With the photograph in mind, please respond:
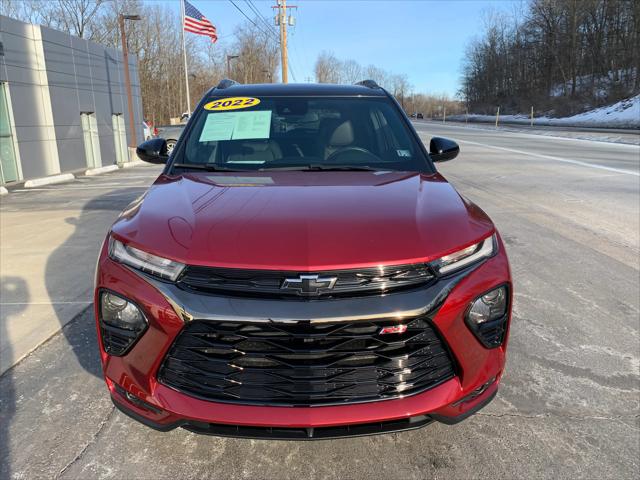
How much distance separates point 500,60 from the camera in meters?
76.6

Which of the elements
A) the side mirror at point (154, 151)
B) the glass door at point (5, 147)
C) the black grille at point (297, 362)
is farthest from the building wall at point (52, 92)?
the black grille at point (297, 362)

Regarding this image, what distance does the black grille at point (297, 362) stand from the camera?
183 centimetres

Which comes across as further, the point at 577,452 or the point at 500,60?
the point at 500,60

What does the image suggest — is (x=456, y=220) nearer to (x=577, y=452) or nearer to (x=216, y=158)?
(x=577, y=452)

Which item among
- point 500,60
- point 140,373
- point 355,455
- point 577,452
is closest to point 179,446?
point 140,373

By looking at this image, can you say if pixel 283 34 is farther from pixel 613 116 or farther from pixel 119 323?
pixel 119 323

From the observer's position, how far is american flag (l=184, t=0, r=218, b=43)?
28297 millimetres

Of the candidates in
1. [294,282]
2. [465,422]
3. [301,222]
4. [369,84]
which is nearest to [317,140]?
[369,84]

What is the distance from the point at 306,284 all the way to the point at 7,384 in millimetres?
2308

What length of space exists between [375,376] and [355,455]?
667 millimetres

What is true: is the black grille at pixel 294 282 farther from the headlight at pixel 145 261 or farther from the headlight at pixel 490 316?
the headlight at pixel 490 316

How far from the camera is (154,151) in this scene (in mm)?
3512

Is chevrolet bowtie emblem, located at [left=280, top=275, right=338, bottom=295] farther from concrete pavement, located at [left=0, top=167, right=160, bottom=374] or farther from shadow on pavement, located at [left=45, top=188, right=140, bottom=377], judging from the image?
concrete pavement, located at [left=0, top=167, right=160, bottom=374]

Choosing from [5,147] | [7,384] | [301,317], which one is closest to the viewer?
[301,317]
